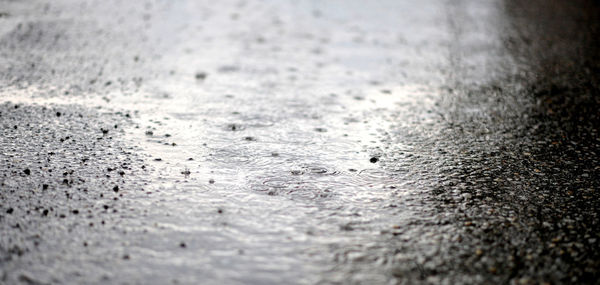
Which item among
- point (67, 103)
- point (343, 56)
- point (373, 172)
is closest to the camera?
point (373, 172)

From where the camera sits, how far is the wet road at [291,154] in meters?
2.53

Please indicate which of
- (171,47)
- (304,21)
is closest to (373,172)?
(171,47)

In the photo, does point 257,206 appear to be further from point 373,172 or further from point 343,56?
point 343,56

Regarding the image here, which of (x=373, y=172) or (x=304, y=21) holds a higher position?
(x=373, y=172)

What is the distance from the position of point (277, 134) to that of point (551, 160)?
5.98 feet

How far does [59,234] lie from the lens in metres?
2.64

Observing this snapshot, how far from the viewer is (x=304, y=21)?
719cm

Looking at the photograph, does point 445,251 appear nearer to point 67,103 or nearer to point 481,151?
point 481,151

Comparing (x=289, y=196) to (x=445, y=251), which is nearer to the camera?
(x=445, y=251)

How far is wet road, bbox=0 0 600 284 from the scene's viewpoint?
8.30 ft

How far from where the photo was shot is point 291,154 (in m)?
3.62

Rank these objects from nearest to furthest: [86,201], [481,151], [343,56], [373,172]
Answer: [86,201] < [373,172] < [481,151] < [343,56]

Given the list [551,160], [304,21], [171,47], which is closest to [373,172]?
[551,160]

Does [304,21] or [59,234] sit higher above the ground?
[59,234]
